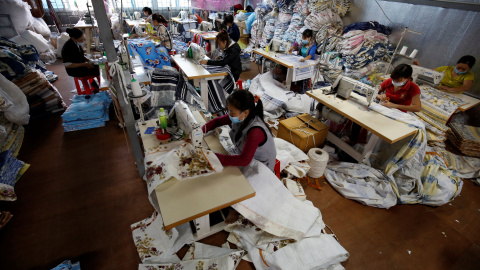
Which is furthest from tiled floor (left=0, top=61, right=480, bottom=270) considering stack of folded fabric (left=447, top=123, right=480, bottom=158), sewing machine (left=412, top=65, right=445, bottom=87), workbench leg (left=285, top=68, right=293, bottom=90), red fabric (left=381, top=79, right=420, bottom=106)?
workbench leg (left=285, top=68, right=293, bottom=90)

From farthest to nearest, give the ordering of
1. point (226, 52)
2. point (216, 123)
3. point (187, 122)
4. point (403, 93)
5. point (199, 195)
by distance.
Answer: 1. point (226, 52)
2. point (403, 93)
3. point (216, 123)
4. point (187, 122)
5. point (199, 195)

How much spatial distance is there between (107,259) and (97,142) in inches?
74.5

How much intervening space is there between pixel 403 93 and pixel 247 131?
7.28 ft

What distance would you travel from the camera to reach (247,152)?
1.59 meters

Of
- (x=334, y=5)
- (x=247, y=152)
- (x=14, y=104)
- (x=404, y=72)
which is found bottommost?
(x=14, y=104)

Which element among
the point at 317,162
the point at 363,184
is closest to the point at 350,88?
the point at 317,162

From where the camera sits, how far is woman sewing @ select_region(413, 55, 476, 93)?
3115 millimetres

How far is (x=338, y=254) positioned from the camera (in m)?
1.73

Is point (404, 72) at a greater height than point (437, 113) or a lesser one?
greater

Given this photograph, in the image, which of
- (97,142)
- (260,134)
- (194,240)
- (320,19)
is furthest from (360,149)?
(97,142)

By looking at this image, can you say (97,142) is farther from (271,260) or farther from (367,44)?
(367,44)

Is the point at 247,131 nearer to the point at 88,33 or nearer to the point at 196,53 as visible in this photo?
the point at 196,53

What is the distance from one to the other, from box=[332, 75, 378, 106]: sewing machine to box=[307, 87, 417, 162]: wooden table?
0.10 meters

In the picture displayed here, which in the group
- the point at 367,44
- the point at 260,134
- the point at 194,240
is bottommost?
the point at 194,240
